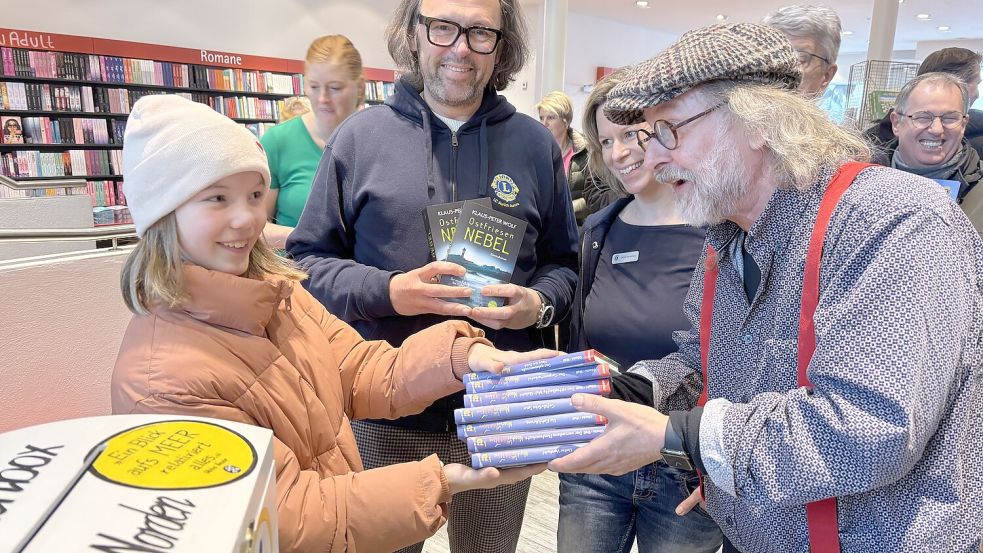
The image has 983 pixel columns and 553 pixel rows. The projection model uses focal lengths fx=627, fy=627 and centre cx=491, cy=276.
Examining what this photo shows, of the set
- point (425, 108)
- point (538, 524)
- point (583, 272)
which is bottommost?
point (538, 524)

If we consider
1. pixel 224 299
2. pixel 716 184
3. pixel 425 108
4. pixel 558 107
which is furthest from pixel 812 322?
pixel 558 107

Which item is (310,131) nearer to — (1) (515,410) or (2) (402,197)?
(2) (402,197)

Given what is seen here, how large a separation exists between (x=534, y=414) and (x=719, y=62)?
762 mm

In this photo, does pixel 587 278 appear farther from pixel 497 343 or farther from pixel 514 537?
pixel 514 537

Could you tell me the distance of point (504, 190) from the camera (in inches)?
70.3

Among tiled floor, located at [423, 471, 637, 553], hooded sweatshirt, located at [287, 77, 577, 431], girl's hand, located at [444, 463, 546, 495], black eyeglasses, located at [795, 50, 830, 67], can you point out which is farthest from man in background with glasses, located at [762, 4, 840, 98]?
tiled floor, located at [423, 471, 637, 553]

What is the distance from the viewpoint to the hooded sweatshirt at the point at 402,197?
5.64ft

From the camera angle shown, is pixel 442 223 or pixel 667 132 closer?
pixel 667 132

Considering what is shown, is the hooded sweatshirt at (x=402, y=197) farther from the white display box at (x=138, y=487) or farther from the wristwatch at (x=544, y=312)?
the white display box at (x=138, y=487)

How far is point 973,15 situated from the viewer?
13305mm

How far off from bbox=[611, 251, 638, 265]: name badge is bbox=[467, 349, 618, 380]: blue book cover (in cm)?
58

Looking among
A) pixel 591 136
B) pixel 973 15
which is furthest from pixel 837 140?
pixel 973 15

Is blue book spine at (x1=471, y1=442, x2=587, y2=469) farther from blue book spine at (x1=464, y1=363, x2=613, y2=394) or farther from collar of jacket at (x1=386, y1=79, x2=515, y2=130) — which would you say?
collar of jacket at (x1=386, y1=79, x2=515, y2=130)

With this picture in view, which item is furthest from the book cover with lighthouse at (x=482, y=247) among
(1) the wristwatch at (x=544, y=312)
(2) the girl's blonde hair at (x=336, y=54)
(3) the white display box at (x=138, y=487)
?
(2) the girl's blonde hair at (x=336, y=54)
